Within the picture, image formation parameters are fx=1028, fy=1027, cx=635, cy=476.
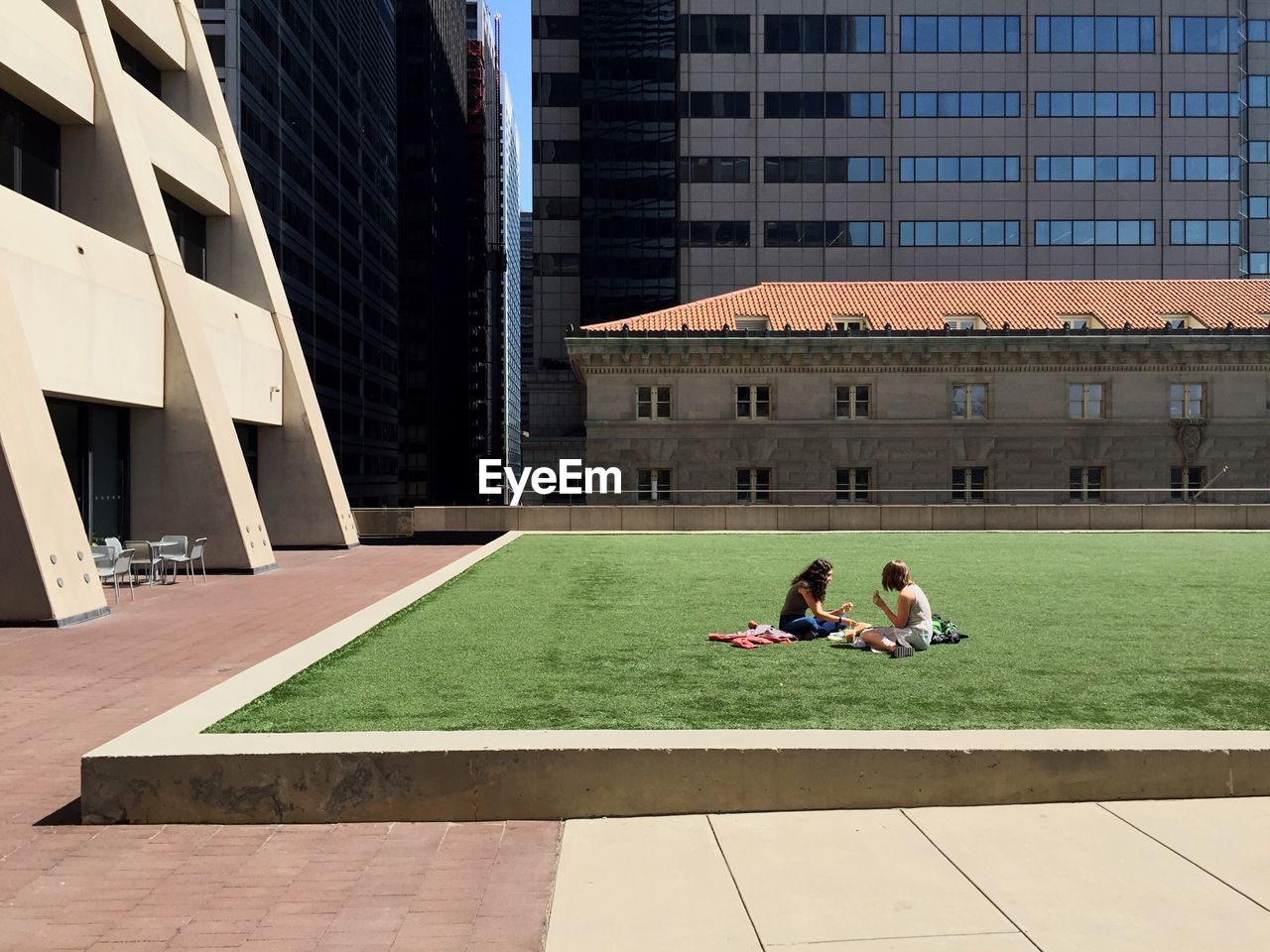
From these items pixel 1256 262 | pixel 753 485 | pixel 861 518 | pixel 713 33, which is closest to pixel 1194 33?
pixel 1256 262

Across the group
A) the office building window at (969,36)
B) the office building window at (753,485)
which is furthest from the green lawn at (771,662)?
the office building window at (969,36)

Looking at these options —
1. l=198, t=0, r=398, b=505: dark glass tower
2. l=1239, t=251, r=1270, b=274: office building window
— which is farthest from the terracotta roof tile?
l=198, t=0, r=398, b=505: dark glass tower

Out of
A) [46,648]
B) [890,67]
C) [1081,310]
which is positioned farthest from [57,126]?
[890,67]

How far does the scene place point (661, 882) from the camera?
5543 millimetres

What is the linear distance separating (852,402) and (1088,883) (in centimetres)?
4580

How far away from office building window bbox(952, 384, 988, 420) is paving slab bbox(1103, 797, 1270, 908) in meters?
45.4

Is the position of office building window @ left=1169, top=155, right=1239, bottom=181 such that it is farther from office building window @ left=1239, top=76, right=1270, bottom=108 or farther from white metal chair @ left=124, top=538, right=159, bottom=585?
white metal chair @ left=124, top=538, right=159, bottom=585

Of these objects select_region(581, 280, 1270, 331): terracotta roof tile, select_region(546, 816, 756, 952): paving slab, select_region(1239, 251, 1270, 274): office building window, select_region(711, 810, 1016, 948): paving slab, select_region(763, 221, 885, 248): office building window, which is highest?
select_region(763, 221, 885, 248): office building window

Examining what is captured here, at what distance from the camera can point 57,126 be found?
22.1 m

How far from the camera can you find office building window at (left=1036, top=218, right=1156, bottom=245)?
68938 millimetres

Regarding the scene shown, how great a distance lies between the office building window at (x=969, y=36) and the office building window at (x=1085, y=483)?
33299 millimetres

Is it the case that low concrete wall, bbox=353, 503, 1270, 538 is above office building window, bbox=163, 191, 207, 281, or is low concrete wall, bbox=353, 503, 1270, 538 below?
below

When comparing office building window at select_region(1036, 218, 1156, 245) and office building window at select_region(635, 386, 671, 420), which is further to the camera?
office building window at select_region(1036, 218, 1156, 245)

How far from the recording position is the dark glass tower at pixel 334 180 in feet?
220
